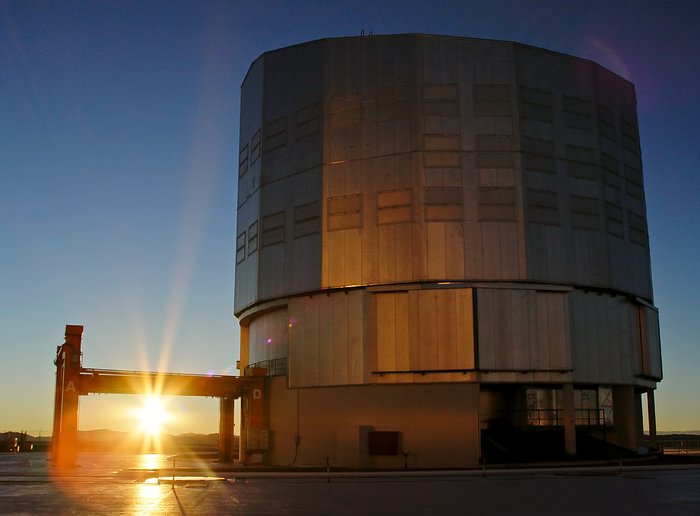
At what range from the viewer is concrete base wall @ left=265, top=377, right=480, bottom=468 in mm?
48000

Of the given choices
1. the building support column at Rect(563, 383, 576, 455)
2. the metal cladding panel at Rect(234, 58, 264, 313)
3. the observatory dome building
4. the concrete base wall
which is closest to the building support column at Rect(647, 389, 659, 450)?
the observatory dome building

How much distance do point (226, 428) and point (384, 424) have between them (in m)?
12.9

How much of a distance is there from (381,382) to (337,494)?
21.7m

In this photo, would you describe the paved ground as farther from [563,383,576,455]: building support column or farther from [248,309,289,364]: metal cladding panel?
[248,309,289,364]: metal cladding panel

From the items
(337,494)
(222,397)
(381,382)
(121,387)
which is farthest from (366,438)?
(337,494)

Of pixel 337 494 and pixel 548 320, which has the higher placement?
pixel 548 320

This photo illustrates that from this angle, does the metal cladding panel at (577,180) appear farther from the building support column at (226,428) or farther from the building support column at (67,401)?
the building support column at (67,401)

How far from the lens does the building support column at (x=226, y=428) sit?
56.1m

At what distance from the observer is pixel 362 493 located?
28.4 metres

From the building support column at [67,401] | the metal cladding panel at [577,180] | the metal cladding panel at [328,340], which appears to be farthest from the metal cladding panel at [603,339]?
the building support column at [67,401]

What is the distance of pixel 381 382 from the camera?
4947 centimetres

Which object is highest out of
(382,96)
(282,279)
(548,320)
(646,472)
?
(382,96)

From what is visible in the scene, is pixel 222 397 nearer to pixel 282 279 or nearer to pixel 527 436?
pixel 282 279

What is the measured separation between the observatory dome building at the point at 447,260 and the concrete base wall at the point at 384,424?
12 cm
